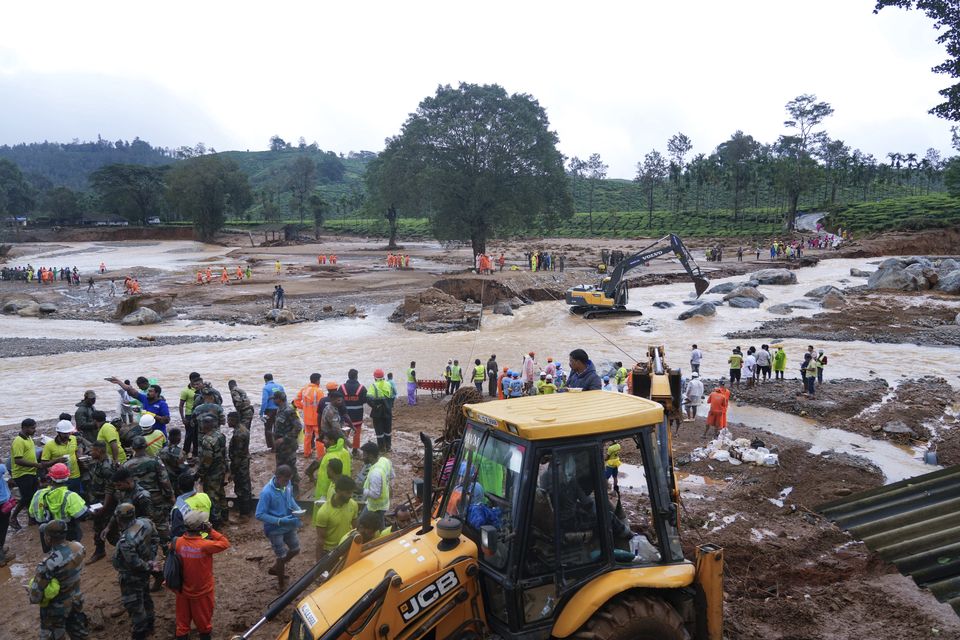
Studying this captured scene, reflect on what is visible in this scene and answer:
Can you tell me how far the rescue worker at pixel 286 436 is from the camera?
9.45 meters

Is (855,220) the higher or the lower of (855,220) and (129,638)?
the higher

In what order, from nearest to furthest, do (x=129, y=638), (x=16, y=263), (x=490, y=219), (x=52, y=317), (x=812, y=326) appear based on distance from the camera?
(x=129, y=638) < (x=812, y=326) < (x=52, y=317) < (x=490, y=219) < (x=16, y=263)

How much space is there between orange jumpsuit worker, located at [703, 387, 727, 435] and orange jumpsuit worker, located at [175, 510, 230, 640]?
1026cm

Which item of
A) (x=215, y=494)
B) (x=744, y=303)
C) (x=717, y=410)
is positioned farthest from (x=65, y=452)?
(x=744, y=303)

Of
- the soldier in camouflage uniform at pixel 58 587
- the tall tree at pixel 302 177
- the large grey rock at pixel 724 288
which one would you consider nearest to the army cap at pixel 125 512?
the soldier in camouflage uniform at pixel 58 587

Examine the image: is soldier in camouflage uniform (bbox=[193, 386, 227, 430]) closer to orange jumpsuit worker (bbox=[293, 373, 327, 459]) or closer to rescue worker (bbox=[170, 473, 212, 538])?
orange jumpsuit worker (bbox=[293, 373, 327, 459])

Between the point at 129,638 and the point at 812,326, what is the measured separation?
1085 inches

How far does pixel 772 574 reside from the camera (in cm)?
731

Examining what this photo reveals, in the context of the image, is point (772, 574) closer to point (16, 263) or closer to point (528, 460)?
point (528, 460)

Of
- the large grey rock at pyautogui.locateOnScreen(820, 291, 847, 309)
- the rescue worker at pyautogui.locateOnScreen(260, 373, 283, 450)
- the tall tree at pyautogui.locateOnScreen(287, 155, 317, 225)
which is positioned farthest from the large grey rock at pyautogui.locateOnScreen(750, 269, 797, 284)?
the tall tree at pyautogui.locateOnScreen(287, 155, 317, 225)

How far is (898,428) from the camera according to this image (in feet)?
45.4

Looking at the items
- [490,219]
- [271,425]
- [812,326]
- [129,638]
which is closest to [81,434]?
[271,425]

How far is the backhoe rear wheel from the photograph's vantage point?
166 inches

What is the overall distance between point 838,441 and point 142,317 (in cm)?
3004
